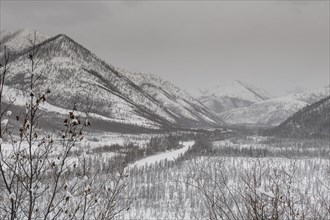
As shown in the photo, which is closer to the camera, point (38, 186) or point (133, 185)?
point (38, 186)

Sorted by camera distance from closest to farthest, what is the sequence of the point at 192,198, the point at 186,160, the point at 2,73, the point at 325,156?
the point at 2,73 → the point at 192,198 → the point at 186,160 → the point at 325,156

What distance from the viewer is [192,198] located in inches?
4921

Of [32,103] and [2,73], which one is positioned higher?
[2,73]

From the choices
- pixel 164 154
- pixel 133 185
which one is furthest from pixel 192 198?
pixel 164 154

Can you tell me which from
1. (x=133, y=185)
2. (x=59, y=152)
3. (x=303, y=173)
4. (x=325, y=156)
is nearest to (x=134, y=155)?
(x=133, y=185)

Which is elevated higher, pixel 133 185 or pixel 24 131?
pixel 24 131

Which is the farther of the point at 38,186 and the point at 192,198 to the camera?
the point at 192,198

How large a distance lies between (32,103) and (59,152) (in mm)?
837

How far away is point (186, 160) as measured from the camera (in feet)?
561

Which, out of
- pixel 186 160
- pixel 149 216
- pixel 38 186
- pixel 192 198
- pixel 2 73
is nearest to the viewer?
pixel 2 73

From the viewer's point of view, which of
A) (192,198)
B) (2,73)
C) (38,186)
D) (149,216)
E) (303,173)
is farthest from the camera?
(303,173)

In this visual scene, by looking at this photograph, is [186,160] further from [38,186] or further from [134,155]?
[38,186]

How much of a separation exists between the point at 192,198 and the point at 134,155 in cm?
5350

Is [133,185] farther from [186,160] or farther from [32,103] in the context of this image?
[32,103]
